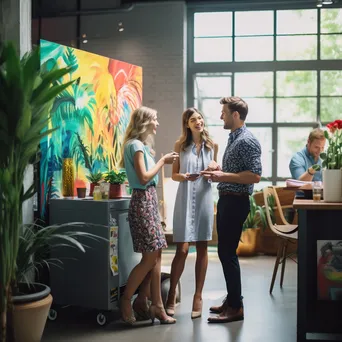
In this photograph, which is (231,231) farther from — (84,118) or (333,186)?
(84,118)

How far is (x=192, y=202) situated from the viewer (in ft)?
14.8

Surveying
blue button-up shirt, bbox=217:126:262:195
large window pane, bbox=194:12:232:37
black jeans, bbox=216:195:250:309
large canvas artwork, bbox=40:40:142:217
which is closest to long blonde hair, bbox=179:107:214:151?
blue button-up shirt, bbox=217:126:262:195

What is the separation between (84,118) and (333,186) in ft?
7.14

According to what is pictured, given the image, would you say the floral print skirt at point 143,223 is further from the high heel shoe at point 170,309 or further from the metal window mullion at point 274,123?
the metal window mullion at point 274,123

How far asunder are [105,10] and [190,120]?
188 inches

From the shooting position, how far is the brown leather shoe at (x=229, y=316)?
14.3ft

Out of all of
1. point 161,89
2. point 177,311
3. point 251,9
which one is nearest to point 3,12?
point 177,311

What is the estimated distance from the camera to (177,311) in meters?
4.72

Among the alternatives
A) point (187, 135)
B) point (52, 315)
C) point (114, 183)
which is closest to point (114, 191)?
point (114, 183)

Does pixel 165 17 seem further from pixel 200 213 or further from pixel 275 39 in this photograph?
pixel 200 213

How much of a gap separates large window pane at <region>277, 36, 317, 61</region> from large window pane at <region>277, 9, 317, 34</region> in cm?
10

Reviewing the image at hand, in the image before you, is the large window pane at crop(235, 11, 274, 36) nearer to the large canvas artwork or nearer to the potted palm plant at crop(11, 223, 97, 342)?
the large canvas artwork

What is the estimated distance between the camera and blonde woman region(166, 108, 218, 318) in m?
4.47

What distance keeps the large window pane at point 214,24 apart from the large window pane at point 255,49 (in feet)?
0.94
